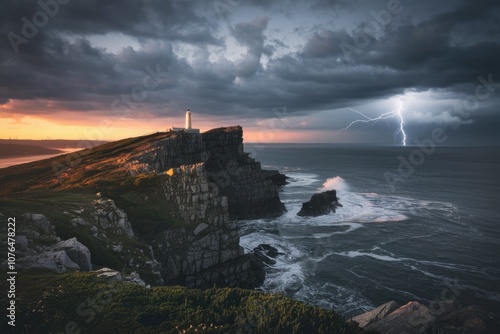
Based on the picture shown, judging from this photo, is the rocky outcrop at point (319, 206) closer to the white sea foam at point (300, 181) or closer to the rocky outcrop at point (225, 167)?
the rocky outcrop at point (225, 167)

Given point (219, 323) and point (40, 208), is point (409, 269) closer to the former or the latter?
point (219, 323)

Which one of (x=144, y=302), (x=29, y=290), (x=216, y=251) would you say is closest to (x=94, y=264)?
(x=29, y=290)

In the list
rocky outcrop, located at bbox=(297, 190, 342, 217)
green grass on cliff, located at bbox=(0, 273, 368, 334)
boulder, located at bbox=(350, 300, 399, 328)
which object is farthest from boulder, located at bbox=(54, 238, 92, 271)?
rocky outcrop, located at bbox=(297, 190, 342, 217)

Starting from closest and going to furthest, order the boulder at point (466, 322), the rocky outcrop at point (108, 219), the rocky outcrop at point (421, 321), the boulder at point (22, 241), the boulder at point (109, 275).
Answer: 1. the boulder at point (109, 275)
2. the boulder at point (22, 241)
3. the rocky outcrop at point (421, 321)
4. the boulder at point (466, 322)
5. the rocky outcrop at point (108, 219)

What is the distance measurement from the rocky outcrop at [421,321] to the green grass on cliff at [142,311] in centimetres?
663

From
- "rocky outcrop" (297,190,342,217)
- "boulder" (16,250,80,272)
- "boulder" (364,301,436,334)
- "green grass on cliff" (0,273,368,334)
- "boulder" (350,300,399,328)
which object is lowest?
"rocky outcrop" (297,190,342,217)

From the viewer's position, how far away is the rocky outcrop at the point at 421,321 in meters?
20.0

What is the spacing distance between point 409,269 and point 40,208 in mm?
48755

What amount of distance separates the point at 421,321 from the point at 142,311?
19.8m

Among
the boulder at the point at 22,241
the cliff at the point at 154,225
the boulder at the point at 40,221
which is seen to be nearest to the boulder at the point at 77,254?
the cliff at the point at 154,225

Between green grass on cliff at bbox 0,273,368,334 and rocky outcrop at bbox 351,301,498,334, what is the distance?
663 cm

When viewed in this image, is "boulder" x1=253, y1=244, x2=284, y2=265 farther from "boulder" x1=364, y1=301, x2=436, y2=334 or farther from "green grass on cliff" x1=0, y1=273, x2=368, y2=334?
"green grass on cliff" x1=0, y1=273, x2=368, y2=334

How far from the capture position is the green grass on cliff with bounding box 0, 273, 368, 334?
13.8 m

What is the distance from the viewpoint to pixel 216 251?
37250mm
